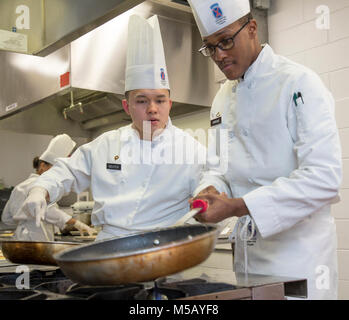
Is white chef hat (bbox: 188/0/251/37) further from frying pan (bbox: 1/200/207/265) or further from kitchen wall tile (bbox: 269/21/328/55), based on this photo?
kitchen wall tile (bbox: 269/21/328/55)

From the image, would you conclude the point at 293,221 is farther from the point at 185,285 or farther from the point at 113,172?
the point at 113,172

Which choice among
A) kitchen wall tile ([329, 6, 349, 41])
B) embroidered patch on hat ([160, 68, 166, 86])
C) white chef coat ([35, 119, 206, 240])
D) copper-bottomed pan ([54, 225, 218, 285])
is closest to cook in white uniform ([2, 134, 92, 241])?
white chef coat ([35, 119, 206, 240])

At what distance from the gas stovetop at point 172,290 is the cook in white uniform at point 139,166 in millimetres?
542

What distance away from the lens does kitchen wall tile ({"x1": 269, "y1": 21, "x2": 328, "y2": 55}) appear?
111 inches

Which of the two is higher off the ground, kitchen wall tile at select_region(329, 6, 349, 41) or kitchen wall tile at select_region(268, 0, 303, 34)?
kitchen wall tile at select_region(268, 0, 303, 34)

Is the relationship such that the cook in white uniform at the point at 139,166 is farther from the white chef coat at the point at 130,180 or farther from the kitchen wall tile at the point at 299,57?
the kitchen wall tile at the point at 299,57

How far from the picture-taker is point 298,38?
295 cm

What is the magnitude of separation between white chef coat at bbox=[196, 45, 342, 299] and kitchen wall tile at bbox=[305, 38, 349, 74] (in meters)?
1.35

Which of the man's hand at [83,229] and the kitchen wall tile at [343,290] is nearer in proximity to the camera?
the kitchen wall tile at [343,290]

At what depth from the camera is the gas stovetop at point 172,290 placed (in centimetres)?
95

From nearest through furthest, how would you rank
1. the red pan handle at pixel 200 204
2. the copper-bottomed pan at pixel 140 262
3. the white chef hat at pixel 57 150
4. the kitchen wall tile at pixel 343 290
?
the copper-bottomed pan at pixel 140 262 < the red pan handle at pixel 200 204 < the kitchen wall tile at pixel 343 290 < the white chef hat at pixel 57 150

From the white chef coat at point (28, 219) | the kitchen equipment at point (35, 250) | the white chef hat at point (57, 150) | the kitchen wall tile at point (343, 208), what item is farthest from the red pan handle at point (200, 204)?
the white chef hat at point (57, 150)

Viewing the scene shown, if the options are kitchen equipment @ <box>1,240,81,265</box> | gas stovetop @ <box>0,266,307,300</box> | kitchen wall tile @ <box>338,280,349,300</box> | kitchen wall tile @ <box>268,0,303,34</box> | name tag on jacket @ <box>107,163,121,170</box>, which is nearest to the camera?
gas stovetop @ <box>0,266,307,300</box>
